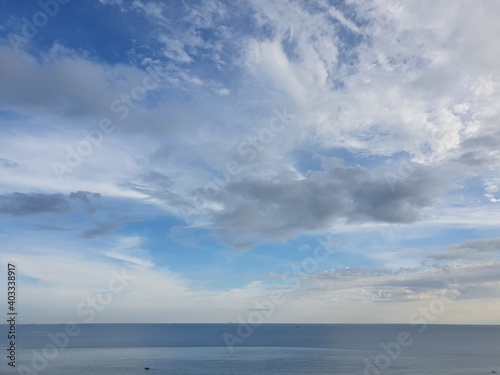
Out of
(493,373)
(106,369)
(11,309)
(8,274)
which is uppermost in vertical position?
(8,274)

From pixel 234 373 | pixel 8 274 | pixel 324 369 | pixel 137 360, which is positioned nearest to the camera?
pixel 8 274

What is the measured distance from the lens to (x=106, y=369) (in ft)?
481

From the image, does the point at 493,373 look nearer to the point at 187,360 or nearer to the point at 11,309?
the point at 187,360

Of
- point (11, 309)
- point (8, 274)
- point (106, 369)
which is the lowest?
point (106, 369)

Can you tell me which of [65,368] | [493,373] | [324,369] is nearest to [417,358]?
[493,373]

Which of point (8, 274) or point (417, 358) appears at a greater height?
point (8, 274)

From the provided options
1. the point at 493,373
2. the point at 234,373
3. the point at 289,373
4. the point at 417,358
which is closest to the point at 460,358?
the point at 417,358

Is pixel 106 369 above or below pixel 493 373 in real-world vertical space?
above

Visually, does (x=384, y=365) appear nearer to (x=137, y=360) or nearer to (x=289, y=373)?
(x=289, y=373)

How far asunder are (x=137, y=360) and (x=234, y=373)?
188ft

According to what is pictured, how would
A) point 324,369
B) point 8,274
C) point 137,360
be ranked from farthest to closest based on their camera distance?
point 137,360 → point 324,369 → point 8,274

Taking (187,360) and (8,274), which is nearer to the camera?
(8,274)

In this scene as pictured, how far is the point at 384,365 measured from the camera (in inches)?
6112

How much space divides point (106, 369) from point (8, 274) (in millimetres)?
107298
